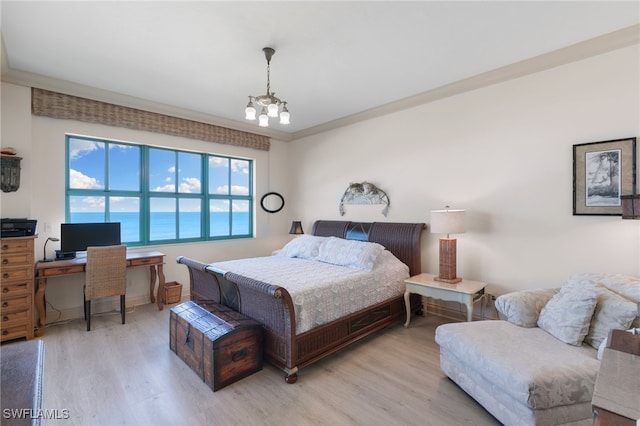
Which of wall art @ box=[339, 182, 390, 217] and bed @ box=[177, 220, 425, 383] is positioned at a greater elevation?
wall art @ box=[339, 182, 390, 217]

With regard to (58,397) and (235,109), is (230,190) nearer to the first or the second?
(235,109)

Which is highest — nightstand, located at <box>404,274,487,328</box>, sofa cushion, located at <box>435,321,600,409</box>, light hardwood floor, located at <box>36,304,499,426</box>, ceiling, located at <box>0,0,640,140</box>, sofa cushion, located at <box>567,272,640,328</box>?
ceiling, located at <box>0,0,640,140</box>

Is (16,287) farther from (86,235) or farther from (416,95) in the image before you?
(416,95)

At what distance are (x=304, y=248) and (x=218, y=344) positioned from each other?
2.09m

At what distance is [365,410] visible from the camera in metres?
2.04

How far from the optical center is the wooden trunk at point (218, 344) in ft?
7.37

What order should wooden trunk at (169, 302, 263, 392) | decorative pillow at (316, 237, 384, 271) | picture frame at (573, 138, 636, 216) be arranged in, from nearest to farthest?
wooden trunk at (169, 302, 263, 392) → picture frame at (573, 138, 636, 216) → decorative pillow at (316, 237, 384, 271)

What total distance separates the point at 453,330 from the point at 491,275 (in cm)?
141

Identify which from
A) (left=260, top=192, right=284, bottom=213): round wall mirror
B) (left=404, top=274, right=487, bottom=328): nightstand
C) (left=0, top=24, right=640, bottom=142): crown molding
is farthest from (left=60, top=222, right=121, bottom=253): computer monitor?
(left=404, top=274, right=487, bottom=328): nightstand

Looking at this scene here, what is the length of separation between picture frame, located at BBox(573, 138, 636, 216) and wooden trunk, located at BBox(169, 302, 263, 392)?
323cm

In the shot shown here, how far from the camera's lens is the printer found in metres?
2.89

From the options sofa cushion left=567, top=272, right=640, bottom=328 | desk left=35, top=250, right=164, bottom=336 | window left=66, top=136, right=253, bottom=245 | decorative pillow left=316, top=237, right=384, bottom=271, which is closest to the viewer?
sofa cushion left=567, top=272, right=640, bottom=328

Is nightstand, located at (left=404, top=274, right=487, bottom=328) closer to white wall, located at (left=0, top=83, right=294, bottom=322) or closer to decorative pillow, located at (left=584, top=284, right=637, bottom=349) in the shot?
decorative pillow, located at (left=584, top=284, right=637, bottom=349)

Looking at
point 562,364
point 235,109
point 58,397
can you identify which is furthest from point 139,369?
point 235,109
